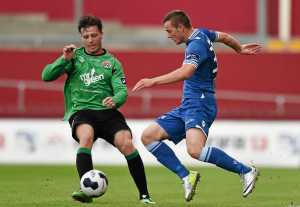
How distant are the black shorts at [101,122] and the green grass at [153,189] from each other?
78 cm

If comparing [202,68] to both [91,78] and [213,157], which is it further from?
[91,78]

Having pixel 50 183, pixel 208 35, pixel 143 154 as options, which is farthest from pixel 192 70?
pixel 143 154

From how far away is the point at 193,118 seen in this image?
1079 centimetres

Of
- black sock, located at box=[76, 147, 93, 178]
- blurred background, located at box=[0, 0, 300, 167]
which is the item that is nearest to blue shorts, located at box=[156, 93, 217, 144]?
black sock, located at box=[76, 147, 93, 178]

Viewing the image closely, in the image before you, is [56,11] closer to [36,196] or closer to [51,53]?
[51,53]

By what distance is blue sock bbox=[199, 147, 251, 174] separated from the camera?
35.3 feet

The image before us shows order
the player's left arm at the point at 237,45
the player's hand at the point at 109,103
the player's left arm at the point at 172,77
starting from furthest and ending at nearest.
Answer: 1. the player's left arm at the point at 237,45
2. the player's hand at the point at 109,103
3. the player's left arm at the point at 172,77

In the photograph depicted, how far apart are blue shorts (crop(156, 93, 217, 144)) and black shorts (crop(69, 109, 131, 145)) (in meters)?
0.60

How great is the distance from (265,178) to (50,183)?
3.95 metres

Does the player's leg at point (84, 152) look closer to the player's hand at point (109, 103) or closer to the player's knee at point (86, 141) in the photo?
the player's knee at point (86, 141)

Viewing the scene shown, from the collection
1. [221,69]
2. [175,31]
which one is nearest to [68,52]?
[175,31]

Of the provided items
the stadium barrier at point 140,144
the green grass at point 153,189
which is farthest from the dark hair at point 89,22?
the stadium barrier at point 140,144

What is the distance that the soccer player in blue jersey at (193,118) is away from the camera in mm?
10656

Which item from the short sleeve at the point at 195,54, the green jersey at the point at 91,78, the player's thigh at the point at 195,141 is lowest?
the player's thigh at the point at 195,141
